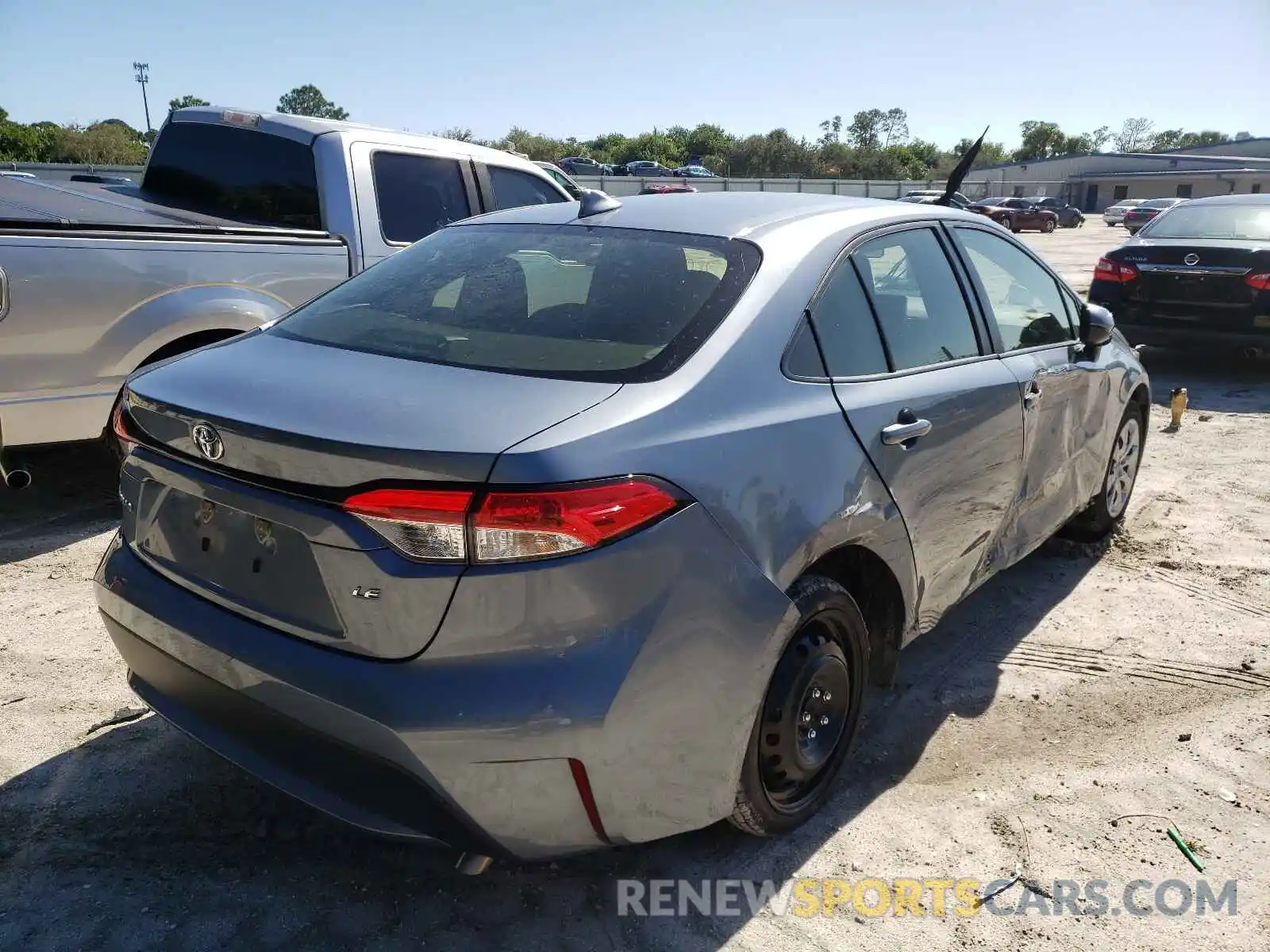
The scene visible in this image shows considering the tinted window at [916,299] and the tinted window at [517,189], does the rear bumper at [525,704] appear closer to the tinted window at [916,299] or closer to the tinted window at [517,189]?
the tinted window at [916,299]

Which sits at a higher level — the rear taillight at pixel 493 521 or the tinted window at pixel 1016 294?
the tinted window at pixel 1016 294

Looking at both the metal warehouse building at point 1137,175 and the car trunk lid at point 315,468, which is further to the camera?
the metal warehouse building at point 1137,175

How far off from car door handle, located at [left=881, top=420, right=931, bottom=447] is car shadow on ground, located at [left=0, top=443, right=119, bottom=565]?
12.6 ft

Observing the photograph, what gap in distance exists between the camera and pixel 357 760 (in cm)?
205

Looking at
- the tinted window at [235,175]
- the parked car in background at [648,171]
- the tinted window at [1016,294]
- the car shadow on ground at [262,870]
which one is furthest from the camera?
the parked car in background at [648,171]

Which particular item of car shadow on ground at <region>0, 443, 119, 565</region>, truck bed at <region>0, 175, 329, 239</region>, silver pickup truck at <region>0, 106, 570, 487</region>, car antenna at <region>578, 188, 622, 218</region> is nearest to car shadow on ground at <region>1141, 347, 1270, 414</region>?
silver pickup truck at <region>0, 106, 570, 487</region>

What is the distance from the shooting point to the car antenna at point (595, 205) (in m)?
3.20

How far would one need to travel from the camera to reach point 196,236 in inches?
183

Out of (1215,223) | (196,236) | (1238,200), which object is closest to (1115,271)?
(1215,223)

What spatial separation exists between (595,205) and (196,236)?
243cm

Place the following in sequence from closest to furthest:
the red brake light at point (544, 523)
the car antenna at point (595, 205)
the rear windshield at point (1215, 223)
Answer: the red brake light at point (544, 523)
the car antenna at point (595, 205)
the rear windshield at point (1215, 223)

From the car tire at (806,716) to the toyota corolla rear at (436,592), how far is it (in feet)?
0.66

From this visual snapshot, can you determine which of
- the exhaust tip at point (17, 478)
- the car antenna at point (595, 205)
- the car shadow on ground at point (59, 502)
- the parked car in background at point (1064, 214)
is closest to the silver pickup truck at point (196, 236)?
the exhaust tip at point (17, 478)

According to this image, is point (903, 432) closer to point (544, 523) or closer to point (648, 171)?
point (544, 523)
